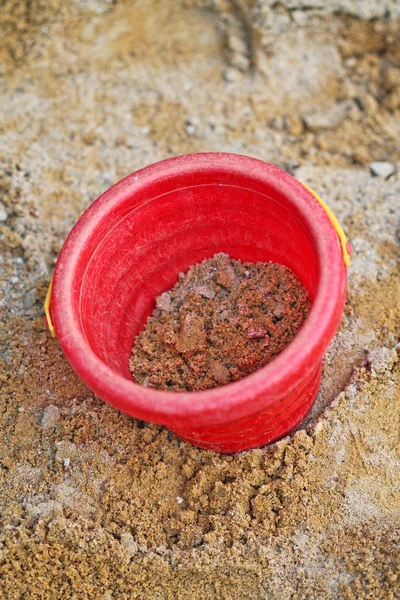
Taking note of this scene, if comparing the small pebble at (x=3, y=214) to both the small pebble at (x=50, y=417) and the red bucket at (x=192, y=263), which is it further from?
the small pebble at (x=50, y=417)

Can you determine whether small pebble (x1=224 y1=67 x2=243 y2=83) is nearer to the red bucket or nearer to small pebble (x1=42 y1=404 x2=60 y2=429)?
the red bucket

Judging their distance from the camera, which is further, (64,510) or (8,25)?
(8,25)

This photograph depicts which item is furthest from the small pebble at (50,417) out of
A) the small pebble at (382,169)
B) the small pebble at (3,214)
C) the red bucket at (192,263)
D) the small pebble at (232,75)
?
the small pebble at (232,75)

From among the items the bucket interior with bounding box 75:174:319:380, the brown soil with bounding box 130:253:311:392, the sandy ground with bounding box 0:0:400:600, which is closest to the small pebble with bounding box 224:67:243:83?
the sandy ground with bounding box 0:0:400:600

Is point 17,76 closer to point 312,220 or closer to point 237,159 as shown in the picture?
point 237,159

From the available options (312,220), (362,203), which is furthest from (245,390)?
(362,203)

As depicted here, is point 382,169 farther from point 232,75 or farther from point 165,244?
point 165,244
